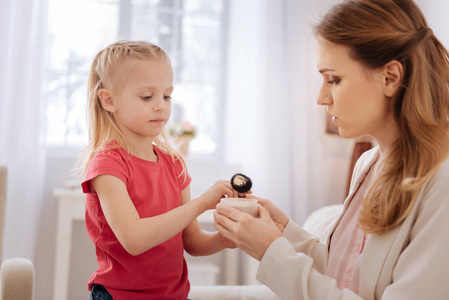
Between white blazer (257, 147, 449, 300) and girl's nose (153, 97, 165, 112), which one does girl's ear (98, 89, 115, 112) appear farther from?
white blazer (257, 147, 449, 300)

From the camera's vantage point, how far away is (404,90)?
3.79 feet

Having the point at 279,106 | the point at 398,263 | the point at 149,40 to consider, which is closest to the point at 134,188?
the point at 398,263

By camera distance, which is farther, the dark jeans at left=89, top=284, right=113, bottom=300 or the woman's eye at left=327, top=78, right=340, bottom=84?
the dark jeans at left=89, top=284, right=113, bottom=300

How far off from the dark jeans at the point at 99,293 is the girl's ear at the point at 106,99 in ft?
1.71

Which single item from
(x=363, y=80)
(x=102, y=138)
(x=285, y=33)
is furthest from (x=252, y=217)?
(x=285, y=33)

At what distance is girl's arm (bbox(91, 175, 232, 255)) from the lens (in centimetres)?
125

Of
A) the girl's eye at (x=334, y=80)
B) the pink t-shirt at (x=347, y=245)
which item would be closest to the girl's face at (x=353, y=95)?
the girl's eye at (x=334, y=80)

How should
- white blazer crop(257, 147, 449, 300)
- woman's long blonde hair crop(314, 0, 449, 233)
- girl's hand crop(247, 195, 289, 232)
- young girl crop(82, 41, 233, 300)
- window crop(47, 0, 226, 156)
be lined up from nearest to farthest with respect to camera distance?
white blazer crop(257, 147, 449, 300), woman's long blonde hair crop(314, 0, 449, 233), young girl crop(82, 41, 233, 300), girl's hand crop(247, 195, 289, 232), window crop(47, 0, 226, 156)

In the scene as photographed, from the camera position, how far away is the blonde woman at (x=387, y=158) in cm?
100

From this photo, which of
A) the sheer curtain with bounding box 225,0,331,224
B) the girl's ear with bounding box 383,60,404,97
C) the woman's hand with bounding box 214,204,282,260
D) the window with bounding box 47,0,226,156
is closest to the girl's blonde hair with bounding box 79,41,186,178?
A: the woman's hand with bounding box 214,204,282,260

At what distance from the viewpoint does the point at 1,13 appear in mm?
2959

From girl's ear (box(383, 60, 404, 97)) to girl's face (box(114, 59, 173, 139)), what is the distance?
63cm

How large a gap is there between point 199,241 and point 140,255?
0.25 m

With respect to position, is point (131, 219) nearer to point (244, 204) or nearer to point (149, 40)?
point (244, 204)
